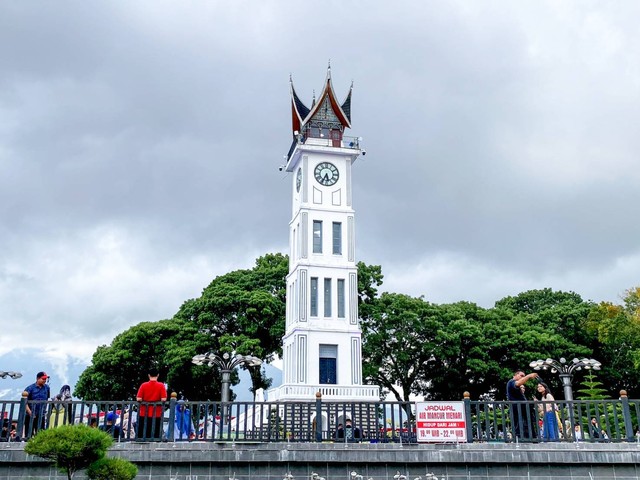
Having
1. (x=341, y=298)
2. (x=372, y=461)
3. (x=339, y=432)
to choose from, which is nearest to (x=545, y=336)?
(x=341, y=298)

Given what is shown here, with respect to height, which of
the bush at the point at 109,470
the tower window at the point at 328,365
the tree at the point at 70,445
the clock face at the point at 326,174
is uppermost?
the clock face at the point at 326,174

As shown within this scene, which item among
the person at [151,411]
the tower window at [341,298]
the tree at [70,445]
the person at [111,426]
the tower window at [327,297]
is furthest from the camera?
the tower window at [341,298]

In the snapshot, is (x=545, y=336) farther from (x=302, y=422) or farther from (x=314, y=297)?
(x=302, y=422)

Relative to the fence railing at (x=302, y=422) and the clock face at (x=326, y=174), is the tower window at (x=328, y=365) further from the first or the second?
the fence railing at (x=302, y=422)

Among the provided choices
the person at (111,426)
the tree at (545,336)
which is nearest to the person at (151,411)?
the person at (111,426)

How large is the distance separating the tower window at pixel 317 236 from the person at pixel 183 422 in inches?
988

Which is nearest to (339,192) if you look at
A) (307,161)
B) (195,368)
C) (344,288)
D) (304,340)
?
(307,161)

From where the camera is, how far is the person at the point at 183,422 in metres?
12.3

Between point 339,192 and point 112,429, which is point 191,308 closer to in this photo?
point 339,192

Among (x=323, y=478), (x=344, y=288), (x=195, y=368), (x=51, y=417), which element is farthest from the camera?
(x=344, y=288)

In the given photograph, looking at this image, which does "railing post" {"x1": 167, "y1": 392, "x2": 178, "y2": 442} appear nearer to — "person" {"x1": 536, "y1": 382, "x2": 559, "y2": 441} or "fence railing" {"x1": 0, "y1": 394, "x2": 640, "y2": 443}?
Answer: "fence railing" {"x1": 0, "y1": 394, "x2": 640, "y2": 443}

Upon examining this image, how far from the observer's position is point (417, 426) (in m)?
12.1

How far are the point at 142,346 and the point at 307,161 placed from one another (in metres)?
13.7

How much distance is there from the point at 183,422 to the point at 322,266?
81.7ft
